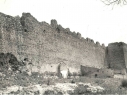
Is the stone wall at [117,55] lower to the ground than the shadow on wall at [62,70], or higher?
higher

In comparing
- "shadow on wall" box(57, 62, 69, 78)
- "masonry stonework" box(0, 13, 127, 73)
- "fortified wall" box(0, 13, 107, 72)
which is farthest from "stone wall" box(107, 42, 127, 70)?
"shadow on wall" box(57, 62, 69, 78)

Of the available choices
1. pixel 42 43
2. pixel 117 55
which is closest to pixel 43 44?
pixel 42 43

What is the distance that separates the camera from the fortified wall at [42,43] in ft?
42.1

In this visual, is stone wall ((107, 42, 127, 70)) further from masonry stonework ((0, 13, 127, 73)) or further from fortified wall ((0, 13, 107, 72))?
fortified wall ((0, 13, 107, 72))

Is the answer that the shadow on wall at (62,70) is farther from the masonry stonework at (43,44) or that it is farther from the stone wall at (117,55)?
the stone wall at (117,55)

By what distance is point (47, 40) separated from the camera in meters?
16.6

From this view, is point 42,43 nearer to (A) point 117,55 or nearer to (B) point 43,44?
(B) point 43,44

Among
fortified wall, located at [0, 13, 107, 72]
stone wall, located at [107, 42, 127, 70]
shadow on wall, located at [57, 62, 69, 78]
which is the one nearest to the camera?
fortified wall, located at [0, 13, 107, 72]

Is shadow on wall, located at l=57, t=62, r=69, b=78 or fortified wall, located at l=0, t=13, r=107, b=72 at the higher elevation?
fortified wall, located at l=0, t=13, r=107, b=72

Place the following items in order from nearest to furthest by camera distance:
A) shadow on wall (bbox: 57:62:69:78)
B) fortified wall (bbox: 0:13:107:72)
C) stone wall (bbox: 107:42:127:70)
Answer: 1. fortified wall (bbox: 0:13:107:72)
2. shadow on wall (bbox: 57:62:69:78)
3. stone wall (bbox: 107:42:127:70)

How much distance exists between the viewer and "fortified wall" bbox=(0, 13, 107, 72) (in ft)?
42.1

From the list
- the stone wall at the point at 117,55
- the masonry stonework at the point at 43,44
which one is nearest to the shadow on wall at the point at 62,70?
the masonry stonework at the point at 43,44

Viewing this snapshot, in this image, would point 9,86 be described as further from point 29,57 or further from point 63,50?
point 63,50

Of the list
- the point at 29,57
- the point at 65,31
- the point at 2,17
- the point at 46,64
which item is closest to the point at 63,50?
the point at 65,31
